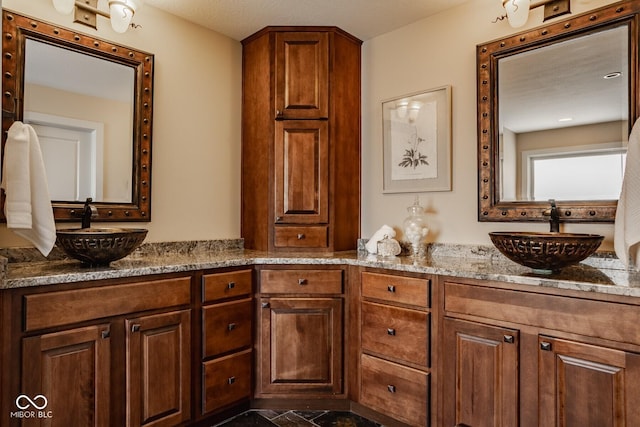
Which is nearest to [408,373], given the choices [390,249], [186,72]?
[390,249]

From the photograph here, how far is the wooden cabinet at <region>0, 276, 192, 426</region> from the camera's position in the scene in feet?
5.08

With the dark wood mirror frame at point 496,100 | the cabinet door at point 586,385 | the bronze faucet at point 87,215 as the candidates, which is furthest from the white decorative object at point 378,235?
the bronze faucet at point 87,215

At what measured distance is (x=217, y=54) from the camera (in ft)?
9.27

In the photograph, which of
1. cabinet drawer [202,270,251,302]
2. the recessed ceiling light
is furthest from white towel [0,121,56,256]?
the recessed ceiling light

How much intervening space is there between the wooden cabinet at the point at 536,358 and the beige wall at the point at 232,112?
65cm

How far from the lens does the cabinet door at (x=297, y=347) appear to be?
2307 mm

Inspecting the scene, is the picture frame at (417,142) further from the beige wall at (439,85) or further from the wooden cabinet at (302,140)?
the wooden cabinet at (302,140)

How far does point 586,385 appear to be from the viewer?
59.5 inches

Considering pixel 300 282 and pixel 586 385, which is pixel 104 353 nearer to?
pixel 300 282

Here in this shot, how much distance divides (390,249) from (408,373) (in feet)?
2.52

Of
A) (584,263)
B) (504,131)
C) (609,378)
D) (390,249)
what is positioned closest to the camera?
(609,378)

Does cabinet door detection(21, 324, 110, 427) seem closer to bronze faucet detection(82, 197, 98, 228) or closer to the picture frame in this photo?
bronze faucet detection(82, 197, 98, 228)

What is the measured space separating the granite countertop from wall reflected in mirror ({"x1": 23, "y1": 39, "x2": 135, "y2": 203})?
0.42 metres

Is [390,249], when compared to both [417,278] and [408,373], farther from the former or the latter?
[408,373]
